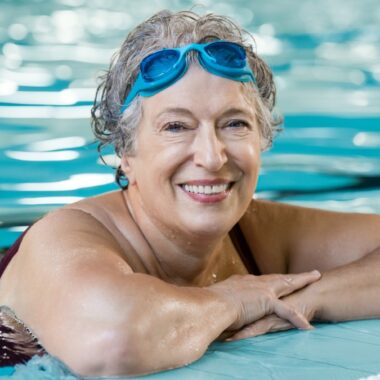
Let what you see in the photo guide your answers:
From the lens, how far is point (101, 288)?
8.26 feet

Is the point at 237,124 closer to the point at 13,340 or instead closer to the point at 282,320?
the point at 282,320

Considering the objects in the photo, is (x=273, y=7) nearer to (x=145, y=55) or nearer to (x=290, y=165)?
(x=290, y=165)

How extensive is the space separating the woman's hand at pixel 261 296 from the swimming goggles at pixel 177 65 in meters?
0.64

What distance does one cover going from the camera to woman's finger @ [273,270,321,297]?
2.94 metres

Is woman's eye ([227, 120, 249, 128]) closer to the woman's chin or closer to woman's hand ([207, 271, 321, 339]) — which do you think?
the woman's chin

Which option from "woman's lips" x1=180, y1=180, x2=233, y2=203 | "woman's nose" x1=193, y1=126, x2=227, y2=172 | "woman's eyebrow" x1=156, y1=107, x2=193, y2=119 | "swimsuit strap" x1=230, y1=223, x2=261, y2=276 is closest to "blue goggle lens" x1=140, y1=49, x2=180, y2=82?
"woman's eyebrow" x1=156, y1=107, x2=193, y2=119

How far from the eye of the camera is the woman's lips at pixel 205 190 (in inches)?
111

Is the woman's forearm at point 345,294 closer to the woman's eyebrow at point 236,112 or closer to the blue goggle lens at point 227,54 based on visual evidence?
the woman's eyebrow at point 236,112

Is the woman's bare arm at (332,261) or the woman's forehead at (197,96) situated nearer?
the woman's forehead at (197,96)

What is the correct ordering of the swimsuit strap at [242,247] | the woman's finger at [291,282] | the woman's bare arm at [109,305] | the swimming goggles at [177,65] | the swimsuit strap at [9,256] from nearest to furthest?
1. the woman's bare arm at [109,305]
2. the swimming goggles at [177,65]
3. the woman's finger at [291,282]
4. the swimsuit strap at [9,256]
5. the swimsuit strap at [242,247]

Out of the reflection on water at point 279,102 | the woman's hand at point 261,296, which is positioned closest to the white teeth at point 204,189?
the woman's hand at point 261,296

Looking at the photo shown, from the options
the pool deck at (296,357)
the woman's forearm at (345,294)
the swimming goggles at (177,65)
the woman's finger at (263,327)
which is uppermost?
the swimming goggles at (177,65)

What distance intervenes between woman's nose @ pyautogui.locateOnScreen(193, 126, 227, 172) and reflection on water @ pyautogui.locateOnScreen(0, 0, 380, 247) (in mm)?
2547

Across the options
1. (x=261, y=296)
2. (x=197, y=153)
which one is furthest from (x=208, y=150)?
(x=261, y=296)
